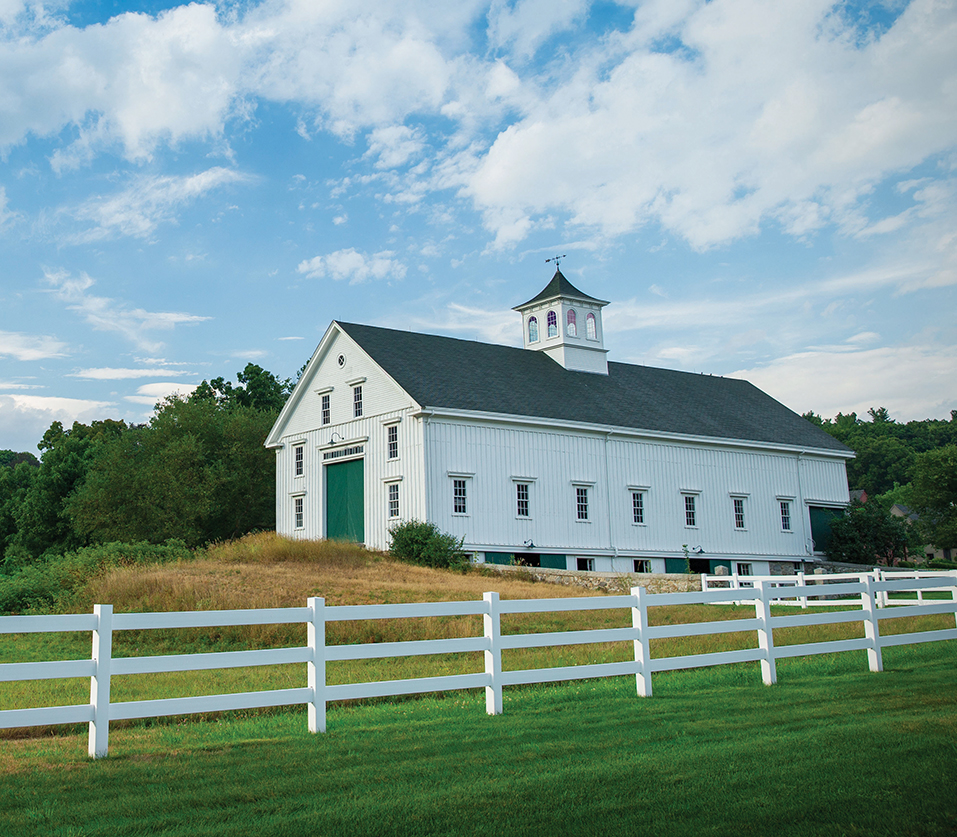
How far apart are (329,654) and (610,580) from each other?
19.7 meters

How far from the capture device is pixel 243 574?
2316cm

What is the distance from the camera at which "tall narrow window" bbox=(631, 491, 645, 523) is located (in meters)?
35.5

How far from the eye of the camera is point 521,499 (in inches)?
1281

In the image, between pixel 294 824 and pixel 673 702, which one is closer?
pixel 294 824

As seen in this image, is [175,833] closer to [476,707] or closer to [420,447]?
[476,707]

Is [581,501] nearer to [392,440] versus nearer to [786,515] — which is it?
[392,440]

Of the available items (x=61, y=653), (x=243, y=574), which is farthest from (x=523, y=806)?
(x=243, y=574)

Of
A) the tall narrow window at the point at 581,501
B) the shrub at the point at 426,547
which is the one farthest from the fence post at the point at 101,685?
the tall narrow window at the point at 581,501

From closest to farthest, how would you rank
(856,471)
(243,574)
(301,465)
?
(243,574)
(301,465)
(856,471)

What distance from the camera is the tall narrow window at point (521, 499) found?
106 feet

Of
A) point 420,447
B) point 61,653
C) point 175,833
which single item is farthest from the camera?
point 420,447

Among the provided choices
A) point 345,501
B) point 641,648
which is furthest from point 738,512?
point 641,648

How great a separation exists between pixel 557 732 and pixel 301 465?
94.1 feet

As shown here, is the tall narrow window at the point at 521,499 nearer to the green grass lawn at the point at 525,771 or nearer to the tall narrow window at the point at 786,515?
the tall narrow window at the point at 786,515
